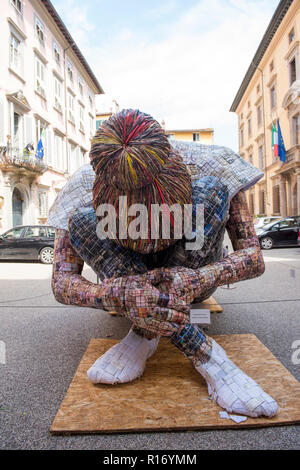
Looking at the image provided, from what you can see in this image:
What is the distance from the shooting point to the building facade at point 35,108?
41.7 ft

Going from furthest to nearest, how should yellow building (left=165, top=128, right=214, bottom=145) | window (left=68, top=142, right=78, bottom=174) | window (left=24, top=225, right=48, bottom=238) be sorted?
yellow building (left=165, top=128, right=214, bottom=145) → window (left=68, top=142, right=78, bottom=174) → window (left=24, top=225, right=48, bottom=238)

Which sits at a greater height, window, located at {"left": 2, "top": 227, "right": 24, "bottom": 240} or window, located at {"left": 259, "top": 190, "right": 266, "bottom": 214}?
window, located at {"left": 259, "top": 190, "right": 266, "bottom": 214}

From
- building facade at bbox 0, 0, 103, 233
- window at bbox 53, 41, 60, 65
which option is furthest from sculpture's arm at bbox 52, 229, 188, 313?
window at bbox 53, 41, 60, 65

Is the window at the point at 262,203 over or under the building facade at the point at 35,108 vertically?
under

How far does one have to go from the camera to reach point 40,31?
15312 millimetres

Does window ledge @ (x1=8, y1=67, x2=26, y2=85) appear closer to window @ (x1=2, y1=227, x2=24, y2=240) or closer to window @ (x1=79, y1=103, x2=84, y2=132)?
window @ (x1=79, y1=103, x2=84, y2=132)

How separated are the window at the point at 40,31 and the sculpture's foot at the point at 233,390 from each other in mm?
17006

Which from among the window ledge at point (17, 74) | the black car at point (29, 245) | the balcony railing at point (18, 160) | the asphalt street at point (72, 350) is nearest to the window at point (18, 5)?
the window ledge at point (17, 74)

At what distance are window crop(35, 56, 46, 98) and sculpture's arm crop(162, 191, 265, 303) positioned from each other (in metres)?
15.4

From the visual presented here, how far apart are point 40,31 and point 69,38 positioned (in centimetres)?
293

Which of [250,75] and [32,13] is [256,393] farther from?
[250,75]

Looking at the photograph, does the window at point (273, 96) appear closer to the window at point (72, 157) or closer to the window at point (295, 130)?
the window at point (295, 130)

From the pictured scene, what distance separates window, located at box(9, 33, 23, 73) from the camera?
13.0 m
